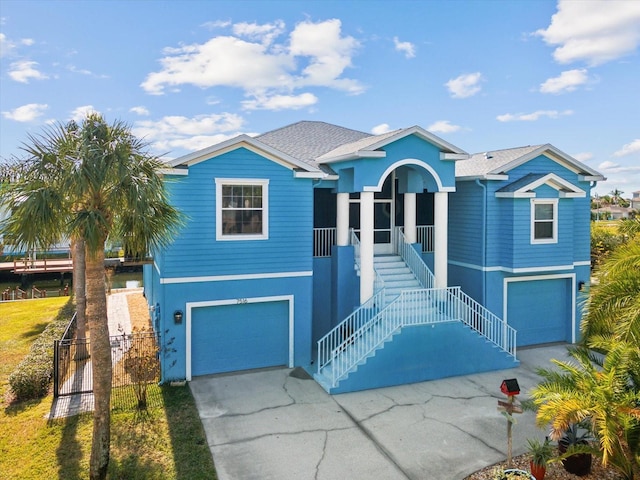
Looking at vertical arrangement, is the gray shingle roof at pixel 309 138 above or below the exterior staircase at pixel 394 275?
above

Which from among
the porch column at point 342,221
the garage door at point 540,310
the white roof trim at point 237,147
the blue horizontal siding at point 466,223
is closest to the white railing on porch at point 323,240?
the porch column at point 342,221

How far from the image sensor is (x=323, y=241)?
14.8m

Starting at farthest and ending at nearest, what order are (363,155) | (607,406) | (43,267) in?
(43,267)
(363,155)
(607,406)

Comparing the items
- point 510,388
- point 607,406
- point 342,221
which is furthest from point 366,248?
point 607,406

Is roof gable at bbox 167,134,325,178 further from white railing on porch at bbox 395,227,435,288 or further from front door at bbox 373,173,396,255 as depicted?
white railing on porch at bbox 395,227,435,288

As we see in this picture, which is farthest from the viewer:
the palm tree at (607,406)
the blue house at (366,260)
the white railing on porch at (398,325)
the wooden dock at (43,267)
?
the wooden dock at (43,267)

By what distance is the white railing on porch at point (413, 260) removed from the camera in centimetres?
1421

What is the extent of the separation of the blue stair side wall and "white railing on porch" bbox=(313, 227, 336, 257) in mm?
4081

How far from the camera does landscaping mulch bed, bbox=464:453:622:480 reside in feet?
24.8

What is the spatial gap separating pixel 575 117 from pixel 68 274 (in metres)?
33.4

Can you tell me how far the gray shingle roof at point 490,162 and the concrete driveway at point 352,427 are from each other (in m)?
6.58

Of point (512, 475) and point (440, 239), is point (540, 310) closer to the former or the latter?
point (440, 239)

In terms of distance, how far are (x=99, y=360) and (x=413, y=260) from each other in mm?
10110

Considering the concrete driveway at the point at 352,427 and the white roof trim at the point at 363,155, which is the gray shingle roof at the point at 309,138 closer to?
the white roof trim at the point at 363,155
